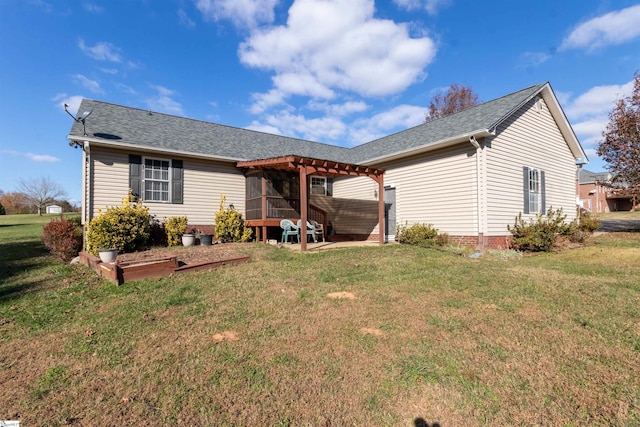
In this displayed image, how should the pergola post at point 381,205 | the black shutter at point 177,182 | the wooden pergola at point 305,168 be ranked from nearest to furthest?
the wooden pergola at point 305,168
the black shutter at point 177,182
the pergola post at point 381,205

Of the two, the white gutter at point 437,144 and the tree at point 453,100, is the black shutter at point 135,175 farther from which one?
the tree at point 453,100

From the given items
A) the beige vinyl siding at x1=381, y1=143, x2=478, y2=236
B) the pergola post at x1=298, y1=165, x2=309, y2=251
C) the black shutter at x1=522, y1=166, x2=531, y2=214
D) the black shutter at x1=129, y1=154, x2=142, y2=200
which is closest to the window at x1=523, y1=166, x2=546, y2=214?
the black shutter at x1=522, y1=166, x2=531, y2=214

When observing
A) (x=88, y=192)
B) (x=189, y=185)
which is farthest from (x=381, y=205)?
(x=88, y=192)

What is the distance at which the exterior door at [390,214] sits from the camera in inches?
512

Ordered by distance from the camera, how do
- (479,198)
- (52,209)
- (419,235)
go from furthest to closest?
(52,209), (419,235), (479,198)

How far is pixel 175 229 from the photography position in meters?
11.0

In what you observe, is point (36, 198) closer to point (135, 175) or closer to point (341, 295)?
point (135, 175)

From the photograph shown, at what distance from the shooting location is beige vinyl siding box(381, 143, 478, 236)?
10427 millimetres

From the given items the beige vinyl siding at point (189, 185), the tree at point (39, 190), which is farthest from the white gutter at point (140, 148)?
the tree at point (39, 190)

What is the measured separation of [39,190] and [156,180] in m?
51.3

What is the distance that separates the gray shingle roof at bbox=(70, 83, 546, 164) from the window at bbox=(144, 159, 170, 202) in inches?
27.7

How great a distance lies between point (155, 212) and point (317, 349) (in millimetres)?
9460

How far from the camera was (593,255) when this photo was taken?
29.2 ft

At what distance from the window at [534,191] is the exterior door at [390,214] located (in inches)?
183
